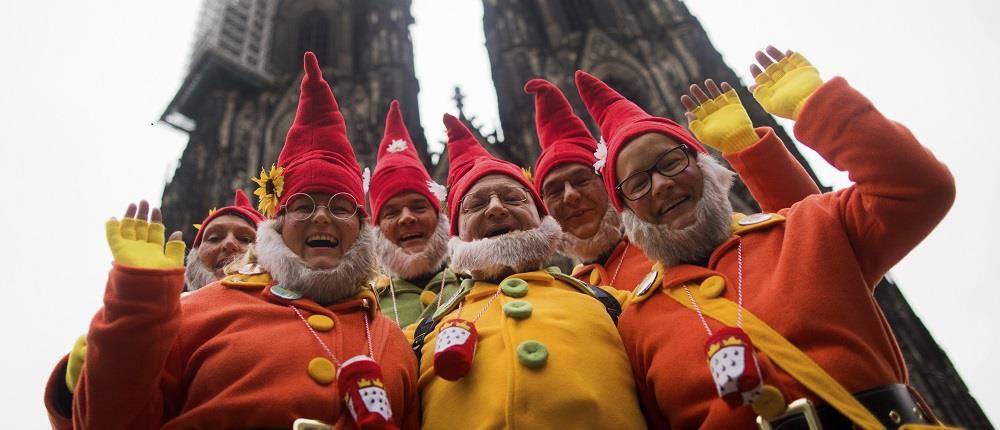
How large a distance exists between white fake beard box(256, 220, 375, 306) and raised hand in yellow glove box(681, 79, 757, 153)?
1462mm

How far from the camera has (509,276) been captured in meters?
2.49

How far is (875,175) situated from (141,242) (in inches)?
83.9

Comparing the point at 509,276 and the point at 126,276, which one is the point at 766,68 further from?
the point at 126,276

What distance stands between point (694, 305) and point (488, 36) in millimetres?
14447

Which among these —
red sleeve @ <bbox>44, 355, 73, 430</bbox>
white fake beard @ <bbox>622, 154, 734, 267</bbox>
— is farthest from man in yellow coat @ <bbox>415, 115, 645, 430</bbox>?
red sleeve @ <bbox>44, 355, 73, 430</bbox>

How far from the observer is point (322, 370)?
1.90m

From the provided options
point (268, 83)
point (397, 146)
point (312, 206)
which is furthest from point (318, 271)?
point (268, 83)

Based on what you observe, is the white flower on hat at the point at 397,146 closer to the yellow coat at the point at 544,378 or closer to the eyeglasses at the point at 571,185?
the eyeglasses at the point at 571,185

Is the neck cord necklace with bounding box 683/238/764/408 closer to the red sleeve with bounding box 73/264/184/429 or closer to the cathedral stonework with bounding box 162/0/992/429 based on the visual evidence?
the red sleeve with bounding box 73/264/184/429

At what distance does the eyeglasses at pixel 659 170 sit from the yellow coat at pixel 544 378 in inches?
18.6

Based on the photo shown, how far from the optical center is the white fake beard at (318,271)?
2266 millimetres

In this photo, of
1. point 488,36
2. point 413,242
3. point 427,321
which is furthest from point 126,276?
point 488,36

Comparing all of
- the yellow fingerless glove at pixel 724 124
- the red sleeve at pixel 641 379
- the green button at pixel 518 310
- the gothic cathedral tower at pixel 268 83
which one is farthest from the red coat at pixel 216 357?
the gothic cathedral tower at pixel 268 83

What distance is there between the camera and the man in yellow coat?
1805mm
